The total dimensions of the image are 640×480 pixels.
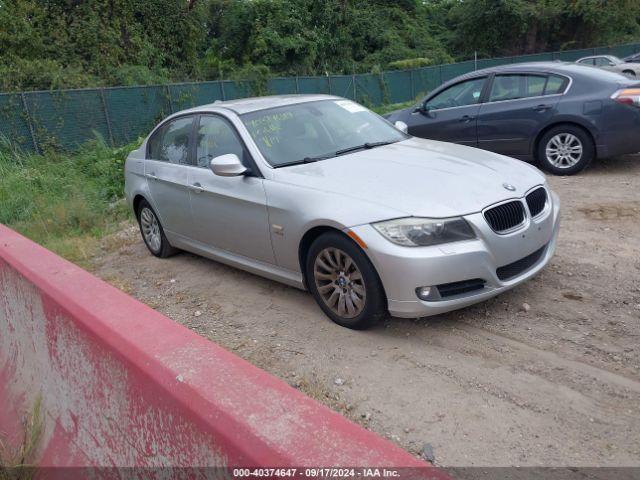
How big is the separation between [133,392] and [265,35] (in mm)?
27530

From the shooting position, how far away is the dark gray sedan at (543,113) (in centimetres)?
756

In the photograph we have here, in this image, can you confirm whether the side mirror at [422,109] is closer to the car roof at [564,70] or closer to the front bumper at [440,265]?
the car roof at [564,70]

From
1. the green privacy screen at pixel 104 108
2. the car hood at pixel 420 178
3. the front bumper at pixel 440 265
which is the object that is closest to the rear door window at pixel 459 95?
the car hood at pixel 420 178

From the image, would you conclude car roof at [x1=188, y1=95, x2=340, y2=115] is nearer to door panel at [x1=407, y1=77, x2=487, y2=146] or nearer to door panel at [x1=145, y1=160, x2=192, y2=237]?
door panel at [x1=145, y1=160, x2=192, y2=237]

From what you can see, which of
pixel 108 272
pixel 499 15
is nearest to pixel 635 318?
pixel 108 272

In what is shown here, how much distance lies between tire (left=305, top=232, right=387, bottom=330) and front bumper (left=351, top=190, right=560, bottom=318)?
95 millimetres

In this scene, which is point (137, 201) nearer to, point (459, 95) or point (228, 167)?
point (228, 167)

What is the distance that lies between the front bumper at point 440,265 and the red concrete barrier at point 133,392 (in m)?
1.78

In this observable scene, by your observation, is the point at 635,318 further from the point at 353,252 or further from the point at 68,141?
the point at 68,141

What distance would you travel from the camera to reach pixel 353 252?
13.2 feet

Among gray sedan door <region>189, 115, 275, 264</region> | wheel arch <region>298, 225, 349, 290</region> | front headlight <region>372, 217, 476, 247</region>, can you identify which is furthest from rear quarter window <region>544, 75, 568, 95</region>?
wheel arch <region>298, 225, 349, 290</region>

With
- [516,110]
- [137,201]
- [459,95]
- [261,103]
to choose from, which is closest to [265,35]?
[459,95]

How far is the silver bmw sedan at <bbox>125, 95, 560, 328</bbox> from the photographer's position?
391 cm

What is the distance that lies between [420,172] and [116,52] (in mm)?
20925
